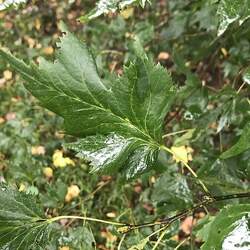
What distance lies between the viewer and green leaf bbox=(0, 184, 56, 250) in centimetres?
91

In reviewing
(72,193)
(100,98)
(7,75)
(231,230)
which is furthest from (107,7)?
(7,75)

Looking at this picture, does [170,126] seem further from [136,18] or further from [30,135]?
[136,18]

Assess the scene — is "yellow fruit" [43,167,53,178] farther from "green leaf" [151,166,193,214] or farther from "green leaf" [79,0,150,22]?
"green leaf" [79,0,150,22]

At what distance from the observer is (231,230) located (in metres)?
0.74

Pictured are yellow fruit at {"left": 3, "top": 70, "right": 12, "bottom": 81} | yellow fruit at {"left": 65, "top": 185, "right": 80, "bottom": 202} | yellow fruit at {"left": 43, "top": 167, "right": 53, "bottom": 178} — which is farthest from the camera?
yellow fruit at {"left": 3, "top": 70, "right": 12, "bottom": 81}

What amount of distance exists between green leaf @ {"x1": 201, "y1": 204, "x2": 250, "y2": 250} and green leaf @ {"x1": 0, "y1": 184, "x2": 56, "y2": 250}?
34 centimetres

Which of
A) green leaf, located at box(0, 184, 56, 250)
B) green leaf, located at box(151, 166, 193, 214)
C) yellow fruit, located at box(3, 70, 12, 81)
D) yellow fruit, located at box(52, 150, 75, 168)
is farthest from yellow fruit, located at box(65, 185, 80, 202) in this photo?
green leaf, located at box(0, 184, 56, 250)

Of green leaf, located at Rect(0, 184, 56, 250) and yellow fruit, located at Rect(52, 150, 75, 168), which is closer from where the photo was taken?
green leaf, located at Rect(0, 184, 56, 250)

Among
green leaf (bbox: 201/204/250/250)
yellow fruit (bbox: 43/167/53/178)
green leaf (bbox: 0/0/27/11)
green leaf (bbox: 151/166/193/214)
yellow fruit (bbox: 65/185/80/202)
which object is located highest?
green leaf (bbox: 0/0/27/11)

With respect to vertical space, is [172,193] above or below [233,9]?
below

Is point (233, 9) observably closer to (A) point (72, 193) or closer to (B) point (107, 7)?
(B) point (107, 7)

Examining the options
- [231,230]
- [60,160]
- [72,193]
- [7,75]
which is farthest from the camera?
[7,75]

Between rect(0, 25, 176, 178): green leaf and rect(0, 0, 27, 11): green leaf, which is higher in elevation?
rect(0, 0, 27, 11): green leaf

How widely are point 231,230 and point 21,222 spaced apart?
0.40 m
